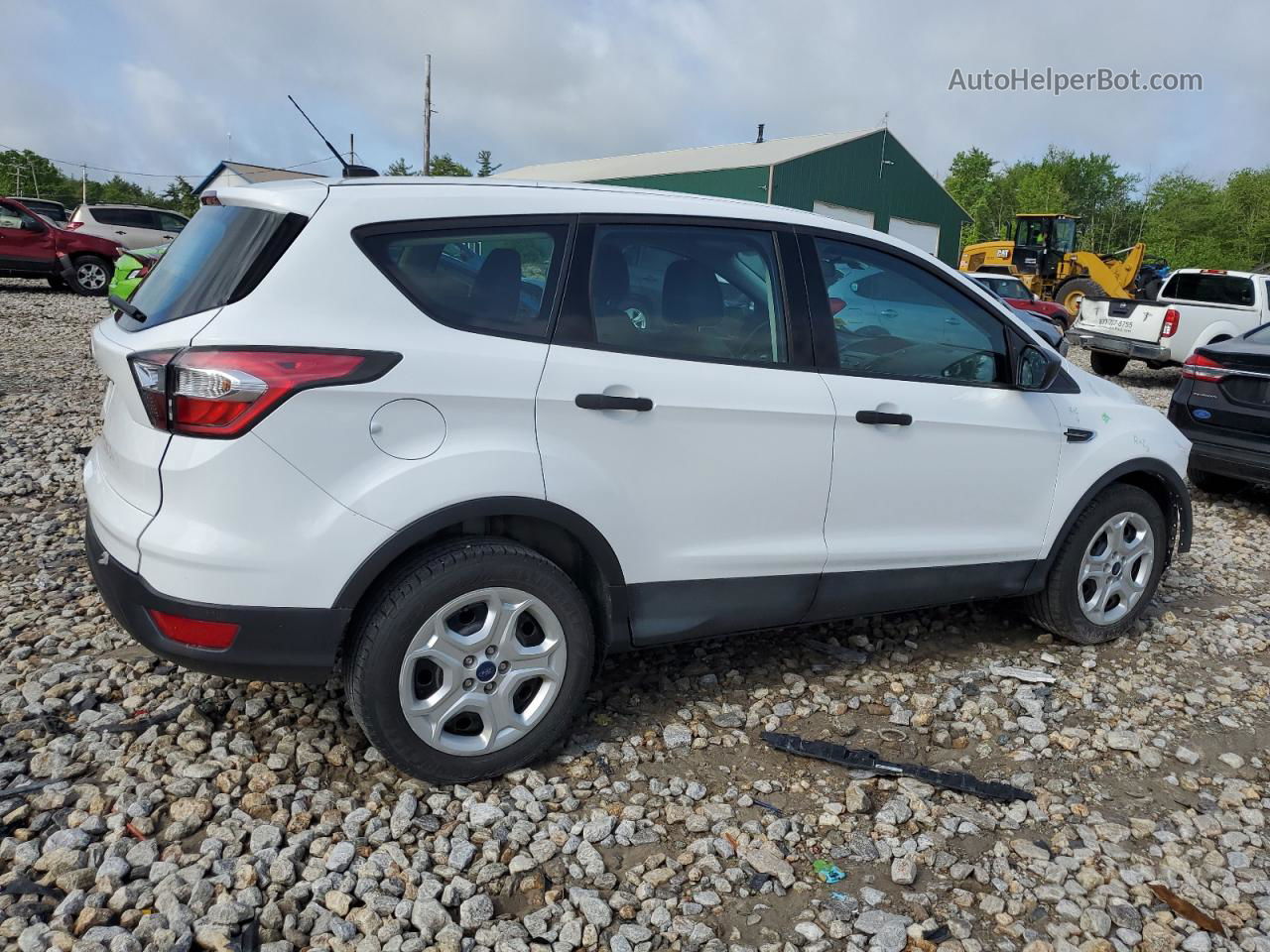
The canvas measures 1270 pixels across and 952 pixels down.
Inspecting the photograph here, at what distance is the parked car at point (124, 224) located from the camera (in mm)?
19250

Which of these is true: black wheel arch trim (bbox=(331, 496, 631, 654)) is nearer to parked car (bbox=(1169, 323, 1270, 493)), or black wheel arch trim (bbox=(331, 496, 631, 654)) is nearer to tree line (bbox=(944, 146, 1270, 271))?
parked car (bbox=(1169, 323, 1270, 493))

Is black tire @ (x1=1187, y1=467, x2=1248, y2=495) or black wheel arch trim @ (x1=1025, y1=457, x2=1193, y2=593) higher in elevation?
black wheel arch trim @ (x1=1025, y1=457, x2=1193, y2=593)

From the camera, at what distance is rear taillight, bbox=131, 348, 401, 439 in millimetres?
2520

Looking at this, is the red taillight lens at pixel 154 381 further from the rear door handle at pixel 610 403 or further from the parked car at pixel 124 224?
the parked car at pixel 124 224

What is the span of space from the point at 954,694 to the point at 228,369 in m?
2.98

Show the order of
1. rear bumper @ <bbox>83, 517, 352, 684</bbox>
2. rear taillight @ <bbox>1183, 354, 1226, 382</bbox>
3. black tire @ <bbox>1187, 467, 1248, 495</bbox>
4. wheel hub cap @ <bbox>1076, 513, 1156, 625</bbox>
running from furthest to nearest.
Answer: black tire @ <bbox>1187, 467, 1248, 495</bbox> < rear taillight @ <bbox>1183, 354, 1226, 382</bbox> < wheel hub cap @ <bbox>1076, 513, 1156, 625</bbox> < rear bumper @ <bbox>83, 517, 352, 684</bbox>

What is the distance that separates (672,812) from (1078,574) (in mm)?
2303

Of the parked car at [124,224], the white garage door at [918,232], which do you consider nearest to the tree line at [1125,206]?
the white garage door at [918,232]

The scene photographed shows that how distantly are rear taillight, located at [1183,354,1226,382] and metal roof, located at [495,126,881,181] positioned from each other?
79.0ft

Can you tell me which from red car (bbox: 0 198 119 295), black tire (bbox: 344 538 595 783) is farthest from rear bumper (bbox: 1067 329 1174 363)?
red car (bbox: 0 198 119 295)

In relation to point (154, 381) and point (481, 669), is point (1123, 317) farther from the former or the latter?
point (154, 381)

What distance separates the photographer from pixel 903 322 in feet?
12.2

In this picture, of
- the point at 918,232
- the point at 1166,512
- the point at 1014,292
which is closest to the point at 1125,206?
the point at 918,232

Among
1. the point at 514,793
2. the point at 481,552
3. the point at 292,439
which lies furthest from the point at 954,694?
the point at 292,439
